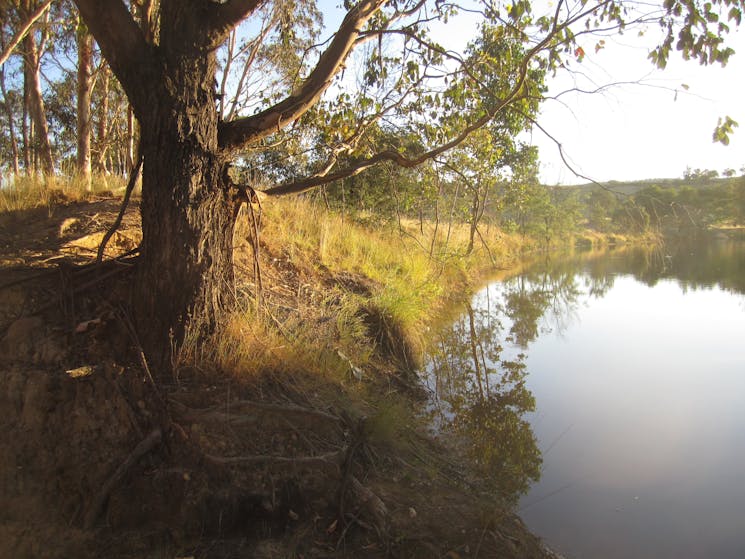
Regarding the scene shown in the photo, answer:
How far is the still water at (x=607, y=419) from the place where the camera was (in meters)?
3.64

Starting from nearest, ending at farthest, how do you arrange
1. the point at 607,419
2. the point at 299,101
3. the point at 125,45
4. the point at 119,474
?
the point at 119,474
the point at 125,45
the point at 299,101
the point at 607,419

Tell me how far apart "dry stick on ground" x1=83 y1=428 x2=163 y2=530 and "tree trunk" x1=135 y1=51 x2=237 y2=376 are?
0.67 meters

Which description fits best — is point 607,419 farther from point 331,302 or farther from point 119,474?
point 119,474

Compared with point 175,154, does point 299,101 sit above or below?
above

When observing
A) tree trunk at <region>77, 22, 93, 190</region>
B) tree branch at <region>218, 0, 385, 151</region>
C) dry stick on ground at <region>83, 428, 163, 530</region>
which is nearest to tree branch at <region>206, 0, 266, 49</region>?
tree branch at <region>218, 0, 385, 151</region>

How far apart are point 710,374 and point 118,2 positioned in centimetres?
799

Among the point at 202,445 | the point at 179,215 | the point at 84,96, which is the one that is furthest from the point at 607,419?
the point at 84,96

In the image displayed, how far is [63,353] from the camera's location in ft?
10.9

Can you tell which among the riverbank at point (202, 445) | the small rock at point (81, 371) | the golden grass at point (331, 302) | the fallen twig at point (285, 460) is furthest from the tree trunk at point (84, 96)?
the fallen twig at point (285, 460)

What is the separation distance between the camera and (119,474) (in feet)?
8.83

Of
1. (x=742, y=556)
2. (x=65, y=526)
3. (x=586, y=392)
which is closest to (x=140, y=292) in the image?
(x=65, y=526)

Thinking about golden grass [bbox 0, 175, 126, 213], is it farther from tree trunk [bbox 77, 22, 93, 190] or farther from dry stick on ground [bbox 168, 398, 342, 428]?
dry stick on ground [bbox 168, 398, 342, 428]

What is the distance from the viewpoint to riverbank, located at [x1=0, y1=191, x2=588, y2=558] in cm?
267

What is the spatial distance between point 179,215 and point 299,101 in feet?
4.35
